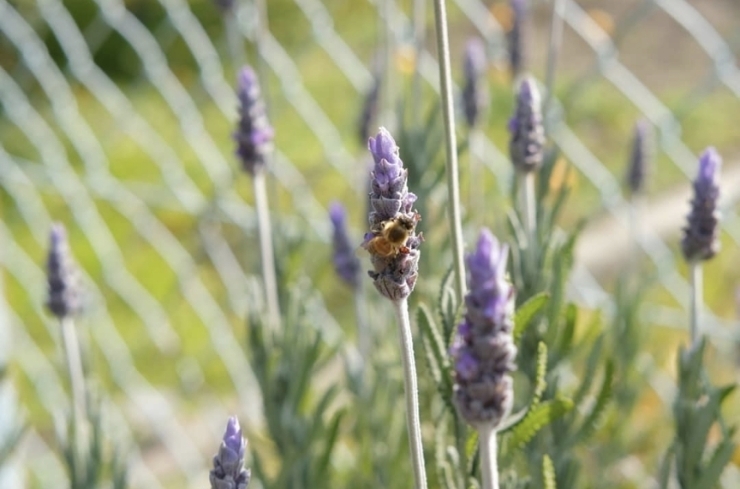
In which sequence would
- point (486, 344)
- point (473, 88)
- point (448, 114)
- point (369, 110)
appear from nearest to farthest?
1. point (486, 344)
2. point (448, 114)
3. point (473, 88)
4. point (369, 110)

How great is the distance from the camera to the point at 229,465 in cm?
56

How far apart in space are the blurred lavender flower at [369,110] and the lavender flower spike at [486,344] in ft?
2.89

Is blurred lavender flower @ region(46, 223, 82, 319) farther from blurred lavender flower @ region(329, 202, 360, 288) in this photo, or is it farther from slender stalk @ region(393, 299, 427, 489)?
slender stalk @ region(393, 299, 427, 489)

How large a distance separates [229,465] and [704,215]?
1.54 feet

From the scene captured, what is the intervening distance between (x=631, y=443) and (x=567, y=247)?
1.56 feet

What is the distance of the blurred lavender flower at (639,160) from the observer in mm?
1223

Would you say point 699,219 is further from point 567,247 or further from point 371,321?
point 371,321

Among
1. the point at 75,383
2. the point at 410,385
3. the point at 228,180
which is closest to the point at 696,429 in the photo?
the point at 410,385

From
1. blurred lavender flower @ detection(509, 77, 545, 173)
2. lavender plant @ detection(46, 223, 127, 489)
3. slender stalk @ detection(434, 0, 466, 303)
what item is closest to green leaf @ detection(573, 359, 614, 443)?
blurred lavender flower @ detection(509, 77, 545, 173)

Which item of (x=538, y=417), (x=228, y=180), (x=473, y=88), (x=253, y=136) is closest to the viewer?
(x=538, y=417)

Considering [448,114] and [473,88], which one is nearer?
[448,114]

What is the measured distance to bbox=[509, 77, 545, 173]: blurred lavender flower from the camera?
0.82 m

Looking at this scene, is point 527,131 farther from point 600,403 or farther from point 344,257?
point 344,257

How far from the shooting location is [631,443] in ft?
4.13
